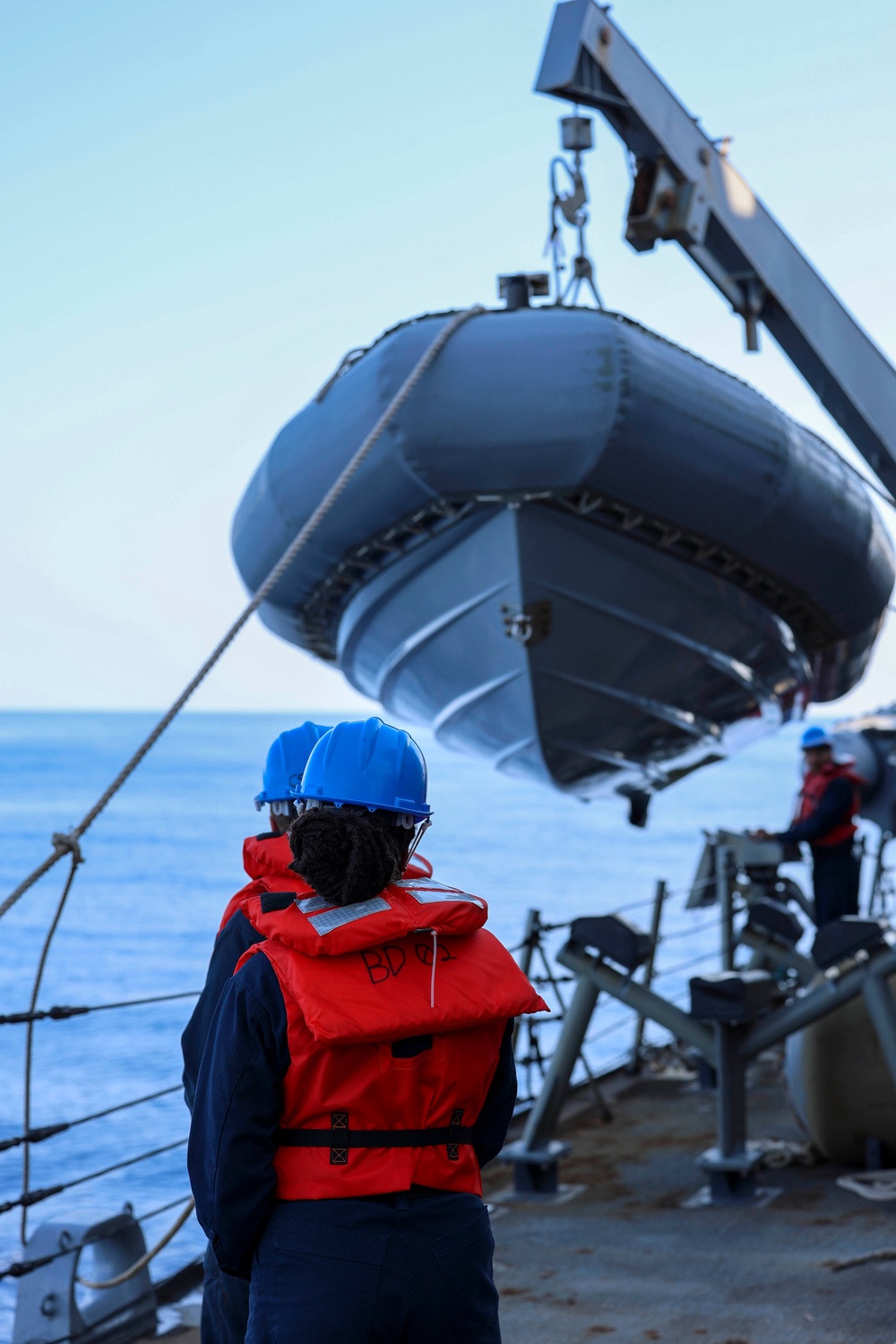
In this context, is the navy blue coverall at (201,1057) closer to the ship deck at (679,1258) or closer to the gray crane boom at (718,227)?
the ship deck at (679,1258)

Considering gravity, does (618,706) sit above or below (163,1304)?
above

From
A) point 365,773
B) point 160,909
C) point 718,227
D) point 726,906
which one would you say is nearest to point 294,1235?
point 365,773

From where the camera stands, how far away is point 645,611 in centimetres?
464

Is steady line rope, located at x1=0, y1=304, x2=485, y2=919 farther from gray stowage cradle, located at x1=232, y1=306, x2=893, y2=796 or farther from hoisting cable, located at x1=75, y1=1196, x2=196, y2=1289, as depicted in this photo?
hoisting cable, located at x1=75, y1=1196, x2=196, y2=1289

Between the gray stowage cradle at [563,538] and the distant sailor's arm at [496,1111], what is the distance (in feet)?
7.99

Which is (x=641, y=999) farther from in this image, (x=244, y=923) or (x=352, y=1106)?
(x=352, y=1106)

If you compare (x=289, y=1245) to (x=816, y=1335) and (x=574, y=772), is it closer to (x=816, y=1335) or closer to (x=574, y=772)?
(x=816, y=1335)

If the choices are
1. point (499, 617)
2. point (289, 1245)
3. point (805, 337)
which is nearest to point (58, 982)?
point (499, 617)

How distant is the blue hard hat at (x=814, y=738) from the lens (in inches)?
220

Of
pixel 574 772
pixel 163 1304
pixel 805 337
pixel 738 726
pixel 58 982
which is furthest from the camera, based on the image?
pixel 58 982

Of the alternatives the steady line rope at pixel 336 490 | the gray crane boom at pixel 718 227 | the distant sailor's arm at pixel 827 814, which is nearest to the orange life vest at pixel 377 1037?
the steady line rope at pixel 336 490

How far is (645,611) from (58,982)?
996 centimetres

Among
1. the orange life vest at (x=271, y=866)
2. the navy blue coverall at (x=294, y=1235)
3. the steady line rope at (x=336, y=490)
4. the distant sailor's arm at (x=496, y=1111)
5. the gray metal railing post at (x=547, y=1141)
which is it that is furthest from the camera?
the gray metal railing post at (x=547, y=1141)

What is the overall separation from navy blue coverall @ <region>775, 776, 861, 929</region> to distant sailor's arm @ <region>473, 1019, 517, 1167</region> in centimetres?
384
